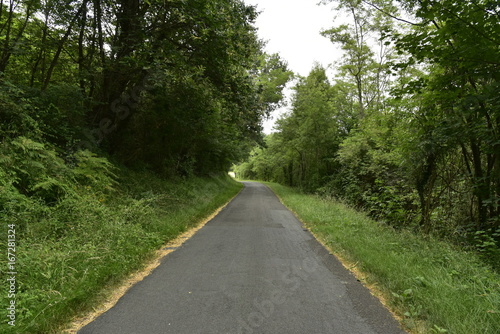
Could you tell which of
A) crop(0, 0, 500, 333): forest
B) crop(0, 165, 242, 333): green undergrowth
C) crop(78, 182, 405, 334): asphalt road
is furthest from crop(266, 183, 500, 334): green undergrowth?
crop(0, 165, 242, 333): green undergrowth

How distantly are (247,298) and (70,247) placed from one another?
2.86 meters

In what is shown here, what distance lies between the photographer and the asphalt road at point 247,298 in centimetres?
282

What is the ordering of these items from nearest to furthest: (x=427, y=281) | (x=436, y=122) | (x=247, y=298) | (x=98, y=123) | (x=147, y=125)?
(x=247, y=298)
(x=427, y=281)
(x=436, y=122)
(x=98, y=123)
(x=147, y=125)

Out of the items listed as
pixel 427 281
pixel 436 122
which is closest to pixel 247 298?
pixel 427 281

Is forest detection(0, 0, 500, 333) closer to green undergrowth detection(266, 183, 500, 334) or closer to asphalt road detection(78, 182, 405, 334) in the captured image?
asphalt road detection(78, 182, 405, 334)

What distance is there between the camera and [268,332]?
2723 millimetres

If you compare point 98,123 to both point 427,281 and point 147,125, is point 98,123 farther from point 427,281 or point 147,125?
point 427,281

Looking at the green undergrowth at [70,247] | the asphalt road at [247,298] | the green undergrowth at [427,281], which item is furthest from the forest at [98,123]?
the green undergrowth at [427,281]

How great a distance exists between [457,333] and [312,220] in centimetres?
624

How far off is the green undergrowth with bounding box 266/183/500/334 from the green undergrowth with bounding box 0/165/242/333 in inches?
154

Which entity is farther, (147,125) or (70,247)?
(147,125)

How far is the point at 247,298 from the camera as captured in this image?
11.2 ft

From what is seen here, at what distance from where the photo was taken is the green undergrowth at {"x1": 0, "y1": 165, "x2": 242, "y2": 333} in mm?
2803

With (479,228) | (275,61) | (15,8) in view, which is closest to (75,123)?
(15,8)
